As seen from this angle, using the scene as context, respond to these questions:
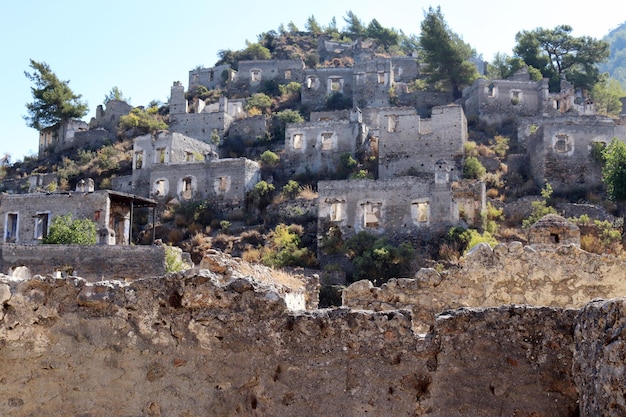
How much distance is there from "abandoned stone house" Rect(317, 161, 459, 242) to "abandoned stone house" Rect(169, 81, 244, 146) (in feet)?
54.7

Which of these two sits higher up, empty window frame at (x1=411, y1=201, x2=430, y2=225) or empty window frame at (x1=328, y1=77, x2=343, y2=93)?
empty window frame at (x1=328, y1=77, x2=343, y2=93)

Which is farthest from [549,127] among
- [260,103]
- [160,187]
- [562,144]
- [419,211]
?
[260,103]

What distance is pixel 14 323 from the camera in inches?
273

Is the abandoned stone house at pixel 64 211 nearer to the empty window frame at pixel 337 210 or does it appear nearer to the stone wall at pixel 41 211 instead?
the stone wall at pixel 41 211

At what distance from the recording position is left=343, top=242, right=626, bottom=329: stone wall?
32.0ft

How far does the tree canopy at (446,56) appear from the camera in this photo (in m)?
55.4

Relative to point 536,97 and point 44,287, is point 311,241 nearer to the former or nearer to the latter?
point 536,97

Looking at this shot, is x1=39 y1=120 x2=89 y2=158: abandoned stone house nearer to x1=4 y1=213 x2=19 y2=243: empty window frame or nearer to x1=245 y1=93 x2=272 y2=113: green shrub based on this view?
x1=245 y1=93 x2=272 y2=113: green shrub

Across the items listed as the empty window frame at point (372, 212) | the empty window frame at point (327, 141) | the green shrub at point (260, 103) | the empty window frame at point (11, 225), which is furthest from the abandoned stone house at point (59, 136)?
the empty window frame at point (372, 212)

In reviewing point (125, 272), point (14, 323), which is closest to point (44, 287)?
point (14, 323)

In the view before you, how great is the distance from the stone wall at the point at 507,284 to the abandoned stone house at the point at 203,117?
41872 millimetres

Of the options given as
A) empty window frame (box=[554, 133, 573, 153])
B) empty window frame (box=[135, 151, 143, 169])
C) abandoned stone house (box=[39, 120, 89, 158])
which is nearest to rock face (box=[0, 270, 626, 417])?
empty window frame (box=[554, 133, 573, 153])

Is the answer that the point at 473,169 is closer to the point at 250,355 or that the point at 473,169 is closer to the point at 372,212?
the point at 372,212

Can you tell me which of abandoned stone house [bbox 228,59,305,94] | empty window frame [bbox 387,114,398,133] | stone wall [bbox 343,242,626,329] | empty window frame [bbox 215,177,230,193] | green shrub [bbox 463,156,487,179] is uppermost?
abandoned stone house [bbox 228,59,305,94]
